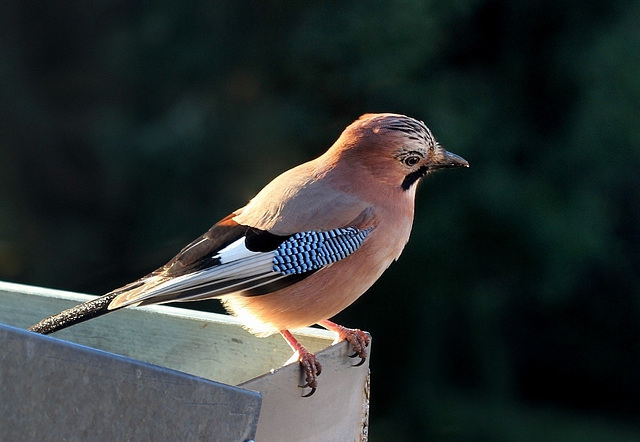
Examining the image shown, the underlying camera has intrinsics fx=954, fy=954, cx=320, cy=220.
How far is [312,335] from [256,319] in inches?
6.4

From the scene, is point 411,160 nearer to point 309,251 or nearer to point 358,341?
point 309,251

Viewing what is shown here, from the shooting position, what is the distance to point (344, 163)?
213 cm

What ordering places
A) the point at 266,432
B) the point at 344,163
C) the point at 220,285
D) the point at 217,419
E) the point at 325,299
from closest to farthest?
1. the point at 217,419
2. the point at 266,432
3. the point at 220,285
4. the point at 325,299
5. the point at 344,163

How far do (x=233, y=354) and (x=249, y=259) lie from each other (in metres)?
0.19

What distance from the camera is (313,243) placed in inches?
77.2

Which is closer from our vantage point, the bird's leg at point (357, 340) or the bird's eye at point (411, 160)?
the bird's leg at point (357, 340)

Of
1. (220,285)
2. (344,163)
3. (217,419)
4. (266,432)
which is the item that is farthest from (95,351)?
(344,163)

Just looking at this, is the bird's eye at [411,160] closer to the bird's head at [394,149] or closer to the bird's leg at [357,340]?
the bird's head at [394,149]

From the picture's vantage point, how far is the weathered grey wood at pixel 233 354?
1564 millimetres

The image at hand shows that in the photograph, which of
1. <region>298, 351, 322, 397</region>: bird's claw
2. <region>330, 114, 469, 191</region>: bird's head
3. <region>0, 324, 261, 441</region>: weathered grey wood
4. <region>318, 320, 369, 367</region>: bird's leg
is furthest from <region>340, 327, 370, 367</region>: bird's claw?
<region>0, 324, 261, 441</region>: weathered grey wood

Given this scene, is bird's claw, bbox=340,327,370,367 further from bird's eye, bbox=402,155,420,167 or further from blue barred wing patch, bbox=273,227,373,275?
bird's eye, bbox=402,155,420,167

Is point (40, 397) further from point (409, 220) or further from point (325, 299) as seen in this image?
point (409, 220)

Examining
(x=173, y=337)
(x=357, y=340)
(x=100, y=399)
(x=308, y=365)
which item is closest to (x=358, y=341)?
(x=357, y=340)

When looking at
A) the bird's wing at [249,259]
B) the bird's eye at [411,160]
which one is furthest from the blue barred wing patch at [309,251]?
the bird's eye at [411,160]
